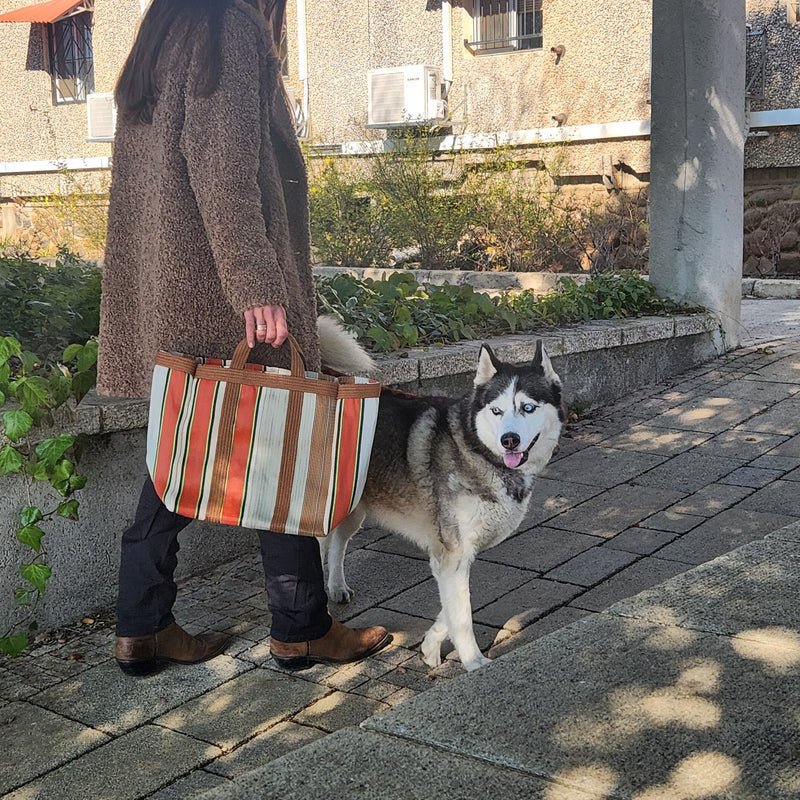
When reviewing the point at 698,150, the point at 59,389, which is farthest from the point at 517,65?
the point at 59,389

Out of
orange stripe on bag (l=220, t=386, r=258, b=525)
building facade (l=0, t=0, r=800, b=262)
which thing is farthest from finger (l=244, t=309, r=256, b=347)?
building facade (l=0, t=0, r=800, b=262)

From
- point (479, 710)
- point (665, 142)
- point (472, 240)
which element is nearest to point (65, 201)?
point (472, 240)

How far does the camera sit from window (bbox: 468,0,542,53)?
1462 cm

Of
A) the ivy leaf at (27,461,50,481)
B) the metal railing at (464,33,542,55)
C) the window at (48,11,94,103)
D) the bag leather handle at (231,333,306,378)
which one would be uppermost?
the window at (48,11,94,103)

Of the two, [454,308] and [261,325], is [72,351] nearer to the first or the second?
[261,325]

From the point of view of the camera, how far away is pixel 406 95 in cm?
1520

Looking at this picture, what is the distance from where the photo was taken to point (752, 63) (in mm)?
12656

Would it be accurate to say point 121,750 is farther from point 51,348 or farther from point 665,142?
point 665,142

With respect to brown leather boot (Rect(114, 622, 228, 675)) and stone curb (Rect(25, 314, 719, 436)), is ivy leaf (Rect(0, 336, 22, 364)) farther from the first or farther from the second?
brown leather boot (Rect(114, 622, 228, 675))

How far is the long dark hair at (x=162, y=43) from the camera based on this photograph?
2.90 metres

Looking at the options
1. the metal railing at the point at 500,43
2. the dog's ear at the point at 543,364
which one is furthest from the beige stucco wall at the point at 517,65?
the dog's ear at the point at 543,364

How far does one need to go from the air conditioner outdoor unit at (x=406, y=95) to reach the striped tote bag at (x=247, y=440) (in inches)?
489

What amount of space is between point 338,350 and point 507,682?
1.49 metres

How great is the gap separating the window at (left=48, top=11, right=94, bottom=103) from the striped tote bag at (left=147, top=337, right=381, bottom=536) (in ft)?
63.2
